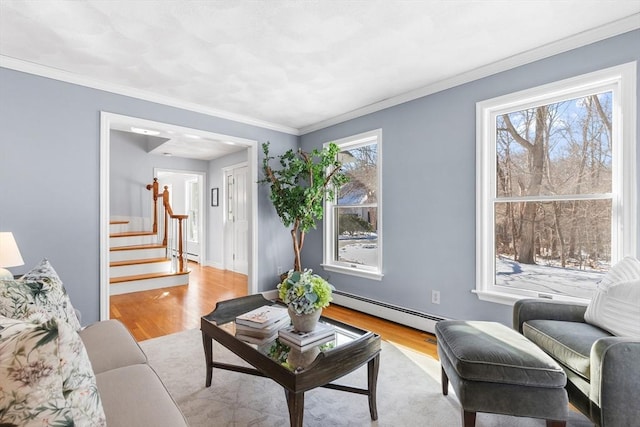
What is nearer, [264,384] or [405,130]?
[264,384]

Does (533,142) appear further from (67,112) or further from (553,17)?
(67,112)

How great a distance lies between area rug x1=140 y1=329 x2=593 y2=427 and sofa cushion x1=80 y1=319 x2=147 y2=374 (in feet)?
1.68

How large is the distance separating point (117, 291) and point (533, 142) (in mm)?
5475

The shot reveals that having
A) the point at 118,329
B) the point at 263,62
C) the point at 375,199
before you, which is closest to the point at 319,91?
A: the point at 263,62

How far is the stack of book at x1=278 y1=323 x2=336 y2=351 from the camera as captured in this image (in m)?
1.65

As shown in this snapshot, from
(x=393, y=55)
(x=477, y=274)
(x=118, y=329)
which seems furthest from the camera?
(x=477, y=274)

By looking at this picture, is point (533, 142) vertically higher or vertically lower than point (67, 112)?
lower

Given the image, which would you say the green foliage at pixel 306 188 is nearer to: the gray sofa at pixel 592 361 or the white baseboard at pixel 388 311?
the white baseboard at pixel 388 311

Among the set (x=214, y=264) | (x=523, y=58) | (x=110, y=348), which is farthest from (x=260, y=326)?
(x=214, y=264)

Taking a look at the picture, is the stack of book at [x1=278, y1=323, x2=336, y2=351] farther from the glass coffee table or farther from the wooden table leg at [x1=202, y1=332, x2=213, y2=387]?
the wooden table leg at [x1=202, y1=332, x2=213, y2=387]

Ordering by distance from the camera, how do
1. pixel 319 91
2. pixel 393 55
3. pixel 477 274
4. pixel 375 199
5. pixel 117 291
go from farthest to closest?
1. pixel 117 291
2. pixel 375 199
3. pixel 319 91
4. pixel 477 274
5. pixel 393 55

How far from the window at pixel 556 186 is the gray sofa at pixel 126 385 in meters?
2.54

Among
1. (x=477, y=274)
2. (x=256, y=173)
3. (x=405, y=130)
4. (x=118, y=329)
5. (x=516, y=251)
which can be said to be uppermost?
(x=405, y=130)

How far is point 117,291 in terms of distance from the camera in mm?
4492
